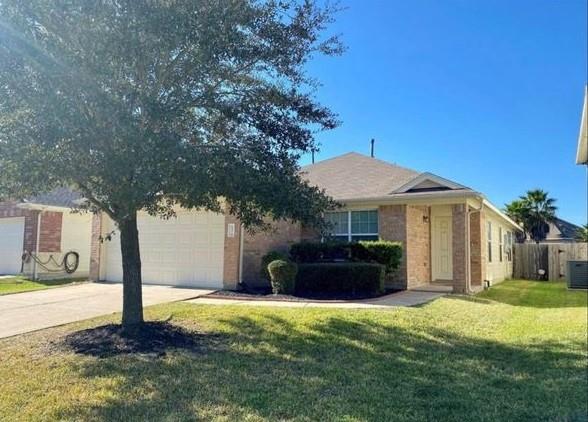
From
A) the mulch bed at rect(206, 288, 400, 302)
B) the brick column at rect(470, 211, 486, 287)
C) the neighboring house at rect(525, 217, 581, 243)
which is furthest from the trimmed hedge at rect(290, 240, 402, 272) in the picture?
the neighboring house at rect(525, 217, 581, 243)

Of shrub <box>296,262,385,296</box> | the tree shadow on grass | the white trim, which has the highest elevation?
A: the white trim

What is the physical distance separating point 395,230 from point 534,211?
976 inches

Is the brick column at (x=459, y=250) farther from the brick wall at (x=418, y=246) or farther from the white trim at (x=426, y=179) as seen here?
the brick wall at (x=418, y=246)

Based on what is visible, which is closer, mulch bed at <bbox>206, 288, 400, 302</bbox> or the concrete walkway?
the concrete walkway

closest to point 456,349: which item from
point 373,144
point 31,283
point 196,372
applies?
point 196,372

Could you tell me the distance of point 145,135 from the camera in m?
5.96

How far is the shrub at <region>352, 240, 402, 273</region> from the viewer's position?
14484 mm

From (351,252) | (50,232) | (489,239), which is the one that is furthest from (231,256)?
(489,239)

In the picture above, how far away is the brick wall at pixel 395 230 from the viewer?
1526 centimetres

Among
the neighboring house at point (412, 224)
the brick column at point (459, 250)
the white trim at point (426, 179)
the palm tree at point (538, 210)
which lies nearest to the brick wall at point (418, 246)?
the neighboring house at point (412, 224)

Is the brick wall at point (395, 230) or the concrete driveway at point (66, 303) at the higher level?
the brick wall at point (395, 230)

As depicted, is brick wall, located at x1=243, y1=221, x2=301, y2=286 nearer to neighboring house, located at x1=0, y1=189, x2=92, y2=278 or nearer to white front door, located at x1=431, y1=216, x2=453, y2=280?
white front door, located at x1=431, y1=216, x2=453, y2=280

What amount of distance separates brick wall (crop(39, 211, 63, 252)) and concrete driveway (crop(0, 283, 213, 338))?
16.9 ft

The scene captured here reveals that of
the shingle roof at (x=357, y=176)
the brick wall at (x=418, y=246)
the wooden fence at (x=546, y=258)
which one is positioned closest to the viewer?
the brick wall at (x=418, y=246)
